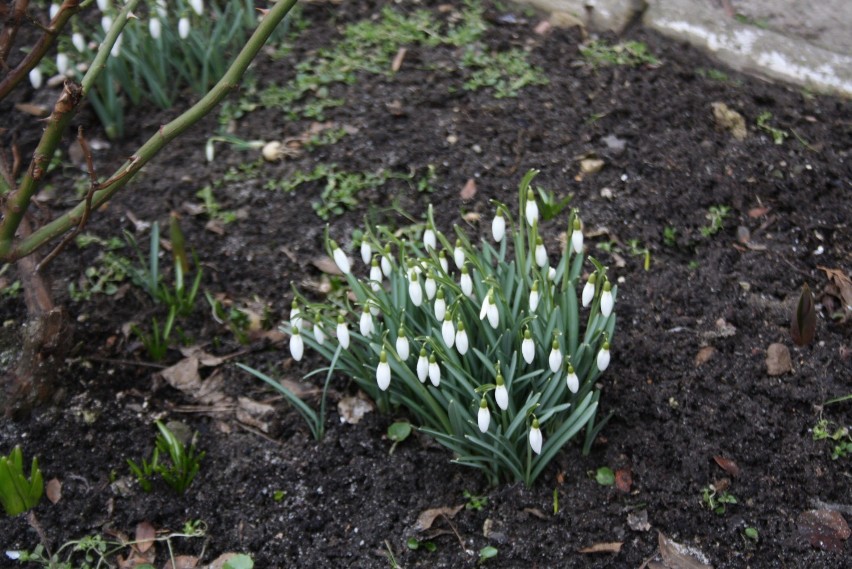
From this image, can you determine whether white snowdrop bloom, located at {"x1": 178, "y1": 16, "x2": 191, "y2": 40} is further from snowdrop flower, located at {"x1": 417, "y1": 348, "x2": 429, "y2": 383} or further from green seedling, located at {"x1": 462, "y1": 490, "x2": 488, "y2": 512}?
green seedling, located at {"x1": 462, "y1": 490, "x2": 488, "y2": 512}

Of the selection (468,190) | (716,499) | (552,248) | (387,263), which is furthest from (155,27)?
(716,499)

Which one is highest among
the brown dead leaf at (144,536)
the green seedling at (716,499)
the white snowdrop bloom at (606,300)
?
the white snowdrop bloom at (606,300)

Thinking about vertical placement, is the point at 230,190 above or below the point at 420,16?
below

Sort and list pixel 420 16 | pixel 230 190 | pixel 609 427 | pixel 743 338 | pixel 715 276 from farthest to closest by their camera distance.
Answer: pixel 420 16 → pixel 230 190 → pixel 715 276 → pixel 743 338 → pixel 609 427

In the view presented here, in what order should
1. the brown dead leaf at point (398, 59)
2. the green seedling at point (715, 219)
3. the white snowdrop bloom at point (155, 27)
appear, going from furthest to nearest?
the brown dead leaf at point (398, 59)
the white snowdrop bloom at point (155, 27)
the green seedling at point (715, 219)

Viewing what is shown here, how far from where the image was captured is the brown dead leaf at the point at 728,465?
2477 mm

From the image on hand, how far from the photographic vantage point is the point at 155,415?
2.76 metres

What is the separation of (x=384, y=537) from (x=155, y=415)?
2.75 ft

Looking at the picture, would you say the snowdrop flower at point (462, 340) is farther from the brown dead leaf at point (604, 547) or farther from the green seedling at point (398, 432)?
the brown dead leaf at point (604, 547)

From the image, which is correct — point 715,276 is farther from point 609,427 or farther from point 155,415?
point 155,415

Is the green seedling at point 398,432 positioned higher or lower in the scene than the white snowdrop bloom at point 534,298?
lower

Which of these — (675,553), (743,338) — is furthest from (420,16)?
(675,553)

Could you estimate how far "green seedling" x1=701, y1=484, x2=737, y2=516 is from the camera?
2400mm

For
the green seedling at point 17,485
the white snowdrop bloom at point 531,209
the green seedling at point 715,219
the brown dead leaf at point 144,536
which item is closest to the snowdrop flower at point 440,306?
the white snowdrop bloom at point 531,209
